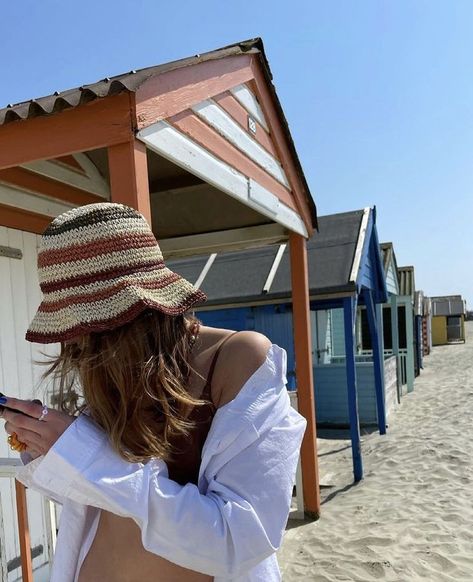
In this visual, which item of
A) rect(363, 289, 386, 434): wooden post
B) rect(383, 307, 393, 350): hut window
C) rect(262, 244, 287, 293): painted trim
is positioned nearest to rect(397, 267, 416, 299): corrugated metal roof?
rect(383, 307, 393, 350): hut window

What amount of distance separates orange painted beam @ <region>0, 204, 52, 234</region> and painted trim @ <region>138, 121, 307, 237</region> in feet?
4.47

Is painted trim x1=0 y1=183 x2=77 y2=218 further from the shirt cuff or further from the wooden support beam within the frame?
the shirt cuff

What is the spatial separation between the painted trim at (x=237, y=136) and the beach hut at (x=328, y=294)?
2741 millimetres

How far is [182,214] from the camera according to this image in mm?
4340

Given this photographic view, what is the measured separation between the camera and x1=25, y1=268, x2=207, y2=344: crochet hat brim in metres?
0.87

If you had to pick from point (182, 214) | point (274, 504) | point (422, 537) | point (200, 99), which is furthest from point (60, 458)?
point (422, 537)

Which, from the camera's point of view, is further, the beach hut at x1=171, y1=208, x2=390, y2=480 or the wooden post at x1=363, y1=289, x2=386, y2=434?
the wooden post at x1=363, y1=289, x2=386, y2=434

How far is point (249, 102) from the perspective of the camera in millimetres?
3529

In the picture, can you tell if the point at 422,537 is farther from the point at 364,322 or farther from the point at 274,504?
the point at 364,322

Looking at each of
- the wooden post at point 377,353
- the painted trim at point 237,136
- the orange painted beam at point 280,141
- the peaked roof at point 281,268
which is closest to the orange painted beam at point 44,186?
the painted trim at point 237,136

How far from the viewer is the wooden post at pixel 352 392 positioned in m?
6.14

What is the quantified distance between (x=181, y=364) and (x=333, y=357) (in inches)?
449

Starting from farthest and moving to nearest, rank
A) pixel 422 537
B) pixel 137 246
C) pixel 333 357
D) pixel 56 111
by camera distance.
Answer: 1. pixel 333 357
2. pixel 422 537
3. pixel 56 111
4. pixel 137 246

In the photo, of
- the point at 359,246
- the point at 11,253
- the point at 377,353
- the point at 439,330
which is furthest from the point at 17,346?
the point at 439,330
